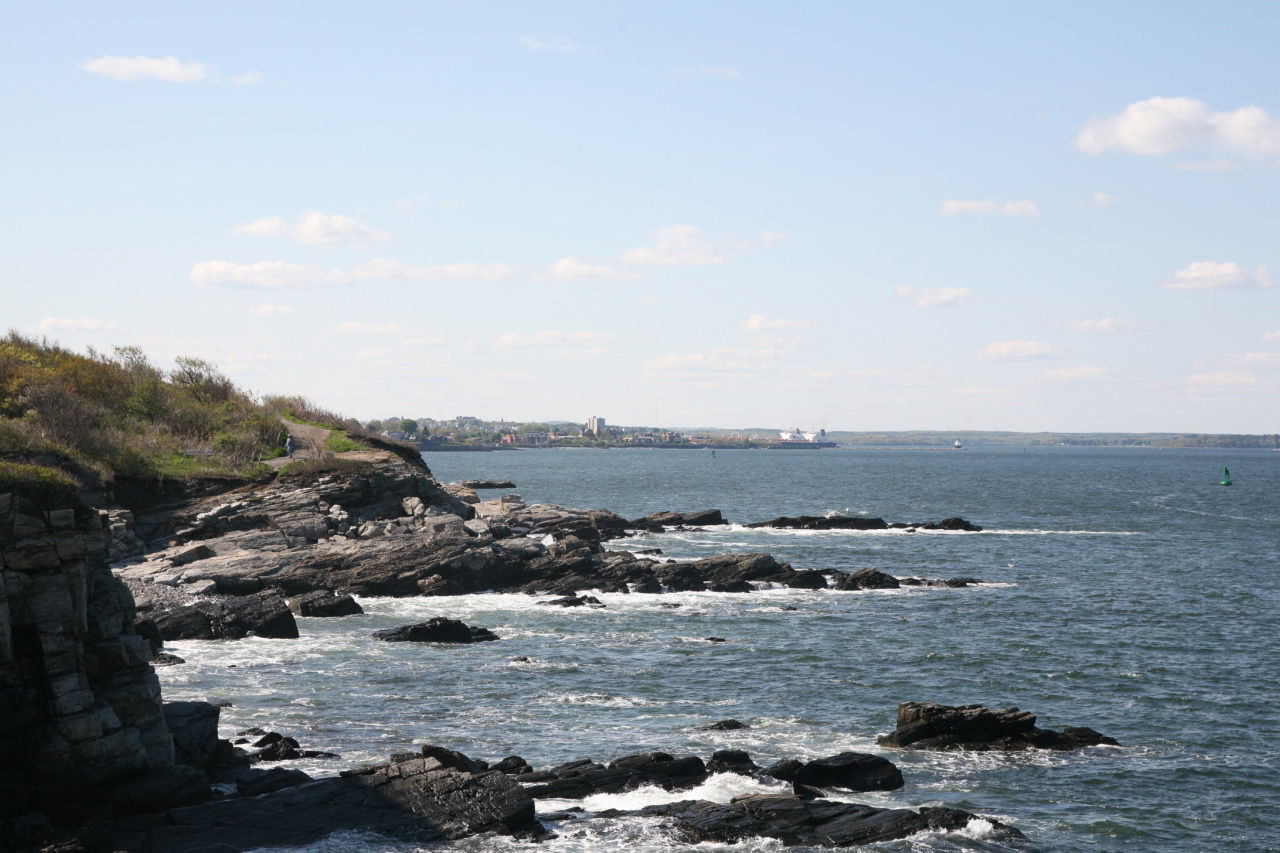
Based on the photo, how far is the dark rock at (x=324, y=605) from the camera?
4466 centimetres

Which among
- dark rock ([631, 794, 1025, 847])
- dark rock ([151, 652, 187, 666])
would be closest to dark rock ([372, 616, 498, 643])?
dark rock ([151, 652, 187, 666])

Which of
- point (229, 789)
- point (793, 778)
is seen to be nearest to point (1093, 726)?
point (793, 778)

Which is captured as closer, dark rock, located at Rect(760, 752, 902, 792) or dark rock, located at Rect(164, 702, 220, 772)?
dark rock, located at Rect(164, 702, 220, 772)

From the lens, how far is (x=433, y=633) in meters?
40.5

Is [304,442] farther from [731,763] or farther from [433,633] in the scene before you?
[731,763]

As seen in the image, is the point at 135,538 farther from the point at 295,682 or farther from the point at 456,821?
the point at 456,821

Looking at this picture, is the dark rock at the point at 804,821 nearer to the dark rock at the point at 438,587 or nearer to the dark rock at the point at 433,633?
the dark rock at the point at 433,633

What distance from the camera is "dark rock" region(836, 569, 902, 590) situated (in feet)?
188

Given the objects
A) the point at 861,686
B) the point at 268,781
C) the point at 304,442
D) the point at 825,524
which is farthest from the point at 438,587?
the point at 825,524

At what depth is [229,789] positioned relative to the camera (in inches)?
901

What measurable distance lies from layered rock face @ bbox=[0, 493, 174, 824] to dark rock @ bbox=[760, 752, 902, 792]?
13955 millimetres

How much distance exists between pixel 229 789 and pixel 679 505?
9428 cm

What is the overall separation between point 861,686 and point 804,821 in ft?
44.7

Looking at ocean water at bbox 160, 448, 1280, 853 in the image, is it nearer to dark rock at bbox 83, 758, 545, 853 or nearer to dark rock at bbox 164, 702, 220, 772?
dark rock at bbox 83, 758, 545, 853
